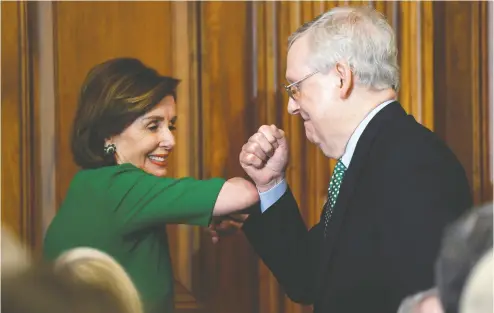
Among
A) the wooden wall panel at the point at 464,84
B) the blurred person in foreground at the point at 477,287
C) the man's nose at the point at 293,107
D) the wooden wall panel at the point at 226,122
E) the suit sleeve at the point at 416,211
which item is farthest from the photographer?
the wooden wall panel at the point at 464,84

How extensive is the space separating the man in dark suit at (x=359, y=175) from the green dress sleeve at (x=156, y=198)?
15 cm

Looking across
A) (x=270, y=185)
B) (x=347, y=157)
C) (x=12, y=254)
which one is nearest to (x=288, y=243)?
(x=270, y=185)

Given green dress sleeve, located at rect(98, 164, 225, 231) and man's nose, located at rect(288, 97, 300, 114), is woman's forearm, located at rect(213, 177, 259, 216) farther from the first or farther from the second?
man's nose, located at rect(288, 97, 300, 114)

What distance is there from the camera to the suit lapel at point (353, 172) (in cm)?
151

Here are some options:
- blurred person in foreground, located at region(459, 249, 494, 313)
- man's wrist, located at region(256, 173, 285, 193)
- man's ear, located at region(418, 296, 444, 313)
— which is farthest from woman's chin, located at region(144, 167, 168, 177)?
blurred person in foreground, located at region(459, 249, 494, 313)

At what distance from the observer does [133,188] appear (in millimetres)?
1569

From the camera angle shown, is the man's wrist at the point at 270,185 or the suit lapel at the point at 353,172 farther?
the man's wrist at the point at 270,185

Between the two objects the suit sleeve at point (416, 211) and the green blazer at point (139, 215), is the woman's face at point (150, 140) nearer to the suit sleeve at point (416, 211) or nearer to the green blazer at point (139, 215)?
the green blazer at point (139, 215)

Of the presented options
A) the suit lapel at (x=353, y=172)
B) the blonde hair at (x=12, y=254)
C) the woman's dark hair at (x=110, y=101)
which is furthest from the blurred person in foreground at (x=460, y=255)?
the blonde hair at (x=12, y=254)

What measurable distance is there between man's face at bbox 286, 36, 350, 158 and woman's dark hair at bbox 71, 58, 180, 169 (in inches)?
11.5

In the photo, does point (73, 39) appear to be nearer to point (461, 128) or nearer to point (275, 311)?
point (275, 311)

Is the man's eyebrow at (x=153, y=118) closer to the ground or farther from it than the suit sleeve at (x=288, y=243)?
farther from it

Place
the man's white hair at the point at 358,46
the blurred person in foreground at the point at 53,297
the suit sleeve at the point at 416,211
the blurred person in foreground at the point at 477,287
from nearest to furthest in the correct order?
the blurred person in foreground at the point at 477,287
the blurred person in foreground at the point at 53,297
the suit sleeve at the point at 416,211
the man's white hair at the point at 358,46

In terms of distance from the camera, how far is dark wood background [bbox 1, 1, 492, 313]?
1738 mm
